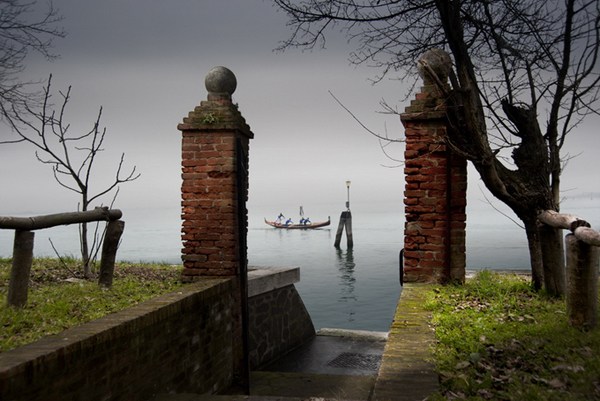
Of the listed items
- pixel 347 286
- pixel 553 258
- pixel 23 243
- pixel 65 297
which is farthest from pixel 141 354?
pixel 347 286

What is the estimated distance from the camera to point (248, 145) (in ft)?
26.3

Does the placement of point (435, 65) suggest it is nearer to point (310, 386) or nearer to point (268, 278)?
point (310, 386)

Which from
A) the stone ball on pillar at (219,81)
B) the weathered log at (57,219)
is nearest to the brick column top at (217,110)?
the stone ball on pillar at (219,81)

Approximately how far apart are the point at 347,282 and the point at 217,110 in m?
28.9

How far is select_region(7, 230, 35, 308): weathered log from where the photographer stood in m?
5.22

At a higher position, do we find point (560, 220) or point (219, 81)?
point (219, 81)

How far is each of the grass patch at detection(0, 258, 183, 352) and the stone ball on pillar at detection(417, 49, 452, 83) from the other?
427 centimetres

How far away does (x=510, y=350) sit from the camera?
436cm

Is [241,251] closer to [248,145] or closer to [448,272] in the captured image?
[248,145]

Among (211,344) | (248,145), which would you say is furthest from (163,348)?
(248,145)

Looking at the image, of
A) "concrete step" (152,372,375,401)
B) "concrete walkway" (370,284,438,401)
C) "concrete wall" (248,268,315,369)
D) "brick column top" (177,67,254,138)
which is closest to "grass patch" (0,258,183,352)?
"concrete wall" (248,268,315,369)

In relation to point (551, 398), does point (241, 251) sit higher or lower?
higher

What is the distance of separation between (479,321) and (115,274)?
524 cm

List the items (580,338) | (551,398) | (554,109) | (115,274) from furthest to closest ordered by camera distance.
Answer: (115,274)
(554,109)
(580,338)
(551,398)
